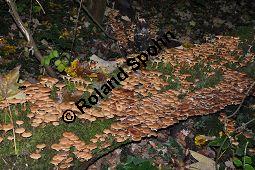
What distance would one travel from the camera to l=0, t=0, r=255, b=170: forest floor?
398 cm

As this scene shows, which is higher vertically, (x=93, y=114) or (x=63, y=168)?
(x=93, y=114)

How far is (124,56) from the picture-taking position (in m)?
8.98

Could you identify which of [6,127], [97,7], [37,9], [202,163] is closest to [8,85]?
[6,127]

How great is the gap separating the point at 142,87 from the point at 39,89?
1.67 m

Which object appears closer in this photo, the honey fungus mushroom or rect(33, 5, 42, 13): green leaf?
the honey fungus mushroom

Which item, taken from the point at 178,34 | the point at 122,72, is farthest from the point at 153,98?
the point at 178,34

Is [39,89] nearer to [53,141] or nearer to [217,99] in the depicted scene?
[53,141]

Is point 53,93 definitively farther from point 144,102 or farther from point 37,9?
point 37,9

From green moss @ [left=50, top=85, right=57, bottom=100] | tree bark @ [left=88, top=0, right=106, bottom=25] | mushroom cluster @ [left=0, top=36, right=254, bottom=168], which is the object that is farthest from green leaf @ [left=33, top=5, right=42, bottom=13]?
green moss @ [left=50, top=85, right=57, bottom=100]

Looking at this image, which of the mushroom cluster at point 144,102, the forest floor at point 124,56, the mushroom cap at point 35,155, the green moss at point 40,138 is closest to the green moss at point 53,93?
the mushroom cluster at point 144,102

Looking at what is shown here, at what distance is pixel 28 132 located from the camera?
12.2ft

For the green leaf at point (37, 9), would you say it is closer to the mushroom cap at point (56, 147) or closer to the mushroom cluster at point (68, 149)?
the mushroom cluster at point (68, 149)

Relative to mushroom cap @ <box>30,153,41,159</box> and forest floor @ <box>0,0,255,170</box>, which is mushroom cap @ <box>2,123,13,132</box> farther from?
mushroom cap @ <box>30,153,41,159</box>

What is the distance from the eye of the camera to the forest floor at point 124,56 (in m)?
3.98
